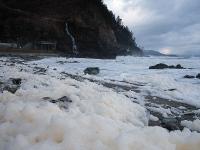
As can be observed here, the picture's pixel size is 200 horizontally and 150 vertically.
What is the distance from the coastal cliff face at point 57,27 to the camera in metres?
39.8

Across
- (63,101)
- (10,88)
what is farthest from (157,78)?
(63,101)

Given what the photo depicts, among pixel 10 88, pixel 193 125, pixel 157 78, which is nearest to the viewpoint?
pixel 193 125

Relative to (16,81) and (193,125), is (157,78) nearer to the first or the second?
(16,81)

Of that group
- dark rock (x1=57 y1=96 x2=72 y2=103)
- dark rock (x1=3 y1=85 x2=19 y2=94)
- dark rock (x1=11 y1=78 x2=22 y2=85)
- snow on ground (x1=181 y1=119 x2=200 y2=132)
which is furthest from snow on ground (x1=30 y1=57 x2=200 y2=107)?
dark rock (x1=3 y1=85 x2=19 y2=94)

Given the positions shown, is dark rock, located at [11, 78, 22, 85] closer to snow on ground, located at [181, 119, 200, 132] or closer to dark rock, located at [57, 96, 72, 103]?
dark rock, located at [57, 96, 72, 103]

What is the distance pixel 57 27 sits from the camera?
4281 centimetres

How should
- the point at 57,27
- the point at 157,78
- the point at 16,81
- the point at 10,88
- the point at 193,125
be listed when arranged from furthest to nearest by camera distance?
the point at 57,27
the point at 157,78
the point at 16,81
the point at 10,88
the point at 193,125

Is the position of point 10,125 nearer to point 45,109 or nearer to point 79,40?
point 45,109

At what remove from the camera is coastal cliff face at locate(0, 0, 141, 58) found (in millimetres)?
39781

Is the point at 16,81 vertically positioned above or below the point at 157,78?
above

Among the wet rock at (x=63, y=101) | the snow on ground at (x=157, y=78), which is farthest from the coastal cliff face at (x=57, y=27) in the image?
the wet rock at (x=63, y=101)

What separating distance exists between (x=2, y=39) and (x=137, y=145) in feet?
127

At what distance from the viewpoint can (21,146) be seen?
2484mm

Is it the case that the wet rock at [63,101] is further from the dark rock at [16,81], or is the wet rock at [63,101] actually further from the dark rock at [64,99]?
the dark rock at [16,81]
